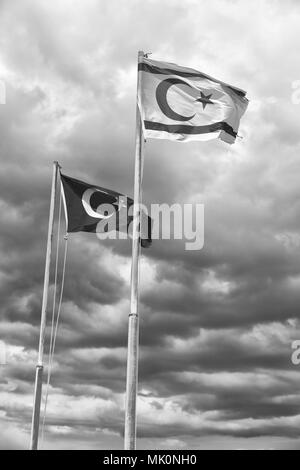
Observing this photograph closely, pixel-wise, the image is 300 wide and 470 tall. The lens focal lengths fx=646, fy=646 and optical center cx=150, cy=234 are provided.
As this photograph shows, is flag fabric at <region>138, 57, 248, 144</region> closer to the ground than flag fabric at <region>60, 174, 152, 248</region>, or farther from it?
farther from it

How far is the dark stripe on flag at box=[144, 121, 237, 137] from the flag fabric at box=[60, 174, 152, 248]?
449 centimetres

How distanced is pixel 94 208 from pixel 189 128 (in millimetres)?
6072

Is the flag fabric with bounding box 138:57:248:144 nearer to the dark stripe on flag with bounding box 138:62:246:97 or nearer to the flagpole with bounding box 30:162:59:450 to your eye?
the dark stripe on flag with bounding box 138:62:246:97

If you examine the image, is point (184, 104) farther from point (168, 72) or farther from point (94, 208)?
point (94, 208)

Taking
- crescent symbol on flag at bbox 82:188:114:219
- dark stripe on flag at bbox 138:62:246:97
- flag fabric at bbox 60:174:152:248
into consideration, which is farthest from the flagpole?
dark stripe on flag at bbox 138:62:246:97

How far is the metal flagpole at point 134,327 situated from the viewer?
63.3 ft

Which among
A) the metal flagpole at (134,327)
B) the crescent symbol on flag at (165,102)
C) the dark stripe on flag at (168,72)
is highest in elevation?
the dark stripe on flag at (168,72)

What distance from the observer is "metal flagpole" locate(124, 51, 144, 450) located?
63.3 ft

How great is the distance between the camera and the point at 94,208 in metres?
27.4

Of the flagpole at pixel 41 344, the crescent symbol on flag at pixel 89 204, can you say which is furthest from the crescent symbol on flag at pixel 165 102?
the flagpole at pixel 41 344

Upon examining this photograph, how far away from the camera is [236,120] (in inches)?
990

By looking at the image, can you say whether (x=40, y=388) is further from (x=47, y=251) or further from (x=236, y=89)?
(x=236, y=89)

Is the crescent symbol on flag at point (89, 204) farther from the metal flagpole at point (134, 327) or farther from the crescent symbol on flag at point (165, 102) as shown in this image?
the crescent symbol on flag at point (165, 102)

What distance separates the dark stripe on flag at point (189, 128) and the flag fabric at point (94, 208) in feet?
14.7
